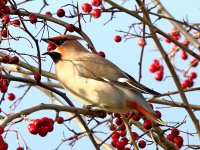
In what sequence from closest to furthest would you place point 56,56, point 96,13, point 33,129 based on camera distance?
point 33,129, point 96,13, point 56,56

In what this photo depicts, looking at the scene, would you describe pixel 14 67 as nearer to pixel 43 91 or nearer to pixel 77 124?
pixel 43 91

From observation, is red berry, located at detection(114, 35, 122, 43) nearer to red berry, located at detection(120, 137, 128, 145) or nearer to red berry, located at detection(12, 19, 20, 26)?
red berry, located at detection(120, 137, 128, 145)

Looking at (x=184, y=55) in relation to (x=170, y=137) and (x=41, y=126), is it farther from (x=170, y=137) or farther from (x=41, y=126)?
(x=41, y=126)

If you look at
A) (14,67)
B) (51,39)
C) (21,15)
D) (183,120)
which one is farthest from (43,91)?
(183,120)

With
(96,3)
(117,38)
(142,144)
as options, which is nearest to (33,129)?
(142,144)

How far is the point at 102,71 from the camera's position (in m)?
4.11

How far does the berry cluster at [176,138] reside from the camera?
3.84 m

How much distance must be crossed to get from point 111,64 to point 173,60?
1.29 meters

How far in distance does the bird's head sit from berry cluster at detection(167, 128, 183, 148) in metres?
1.01

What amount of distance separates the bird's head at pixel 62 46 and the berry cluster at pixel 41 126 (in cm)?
126

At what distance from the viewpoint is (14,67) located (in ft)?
14.4

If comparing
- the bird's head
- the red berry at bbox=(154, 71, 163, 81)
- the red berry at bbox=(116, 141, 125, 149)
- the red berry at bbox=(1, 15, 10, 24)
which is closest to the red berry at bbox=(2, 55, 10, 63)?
the red berry at bbox=(1, 15, 10, 24)

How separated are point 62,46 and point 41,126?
1417 millimetres

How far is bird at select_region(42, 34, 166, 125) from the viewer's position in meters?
3.92
